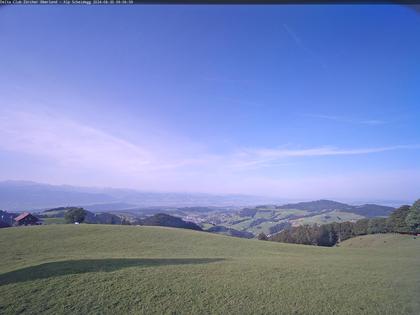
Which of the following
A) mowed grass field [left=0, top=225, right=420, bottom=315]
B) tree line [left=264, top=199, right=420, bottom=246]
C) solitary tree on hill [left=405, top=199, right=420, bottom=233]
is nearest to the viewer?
mowed grass field [left=0, top=225, right=420, bottom=315]

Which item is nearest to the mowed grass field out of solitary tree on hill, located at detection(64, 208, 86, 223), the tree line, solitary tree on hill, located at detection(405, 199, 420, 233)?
solitary tree on hill, located at detection(405, 199, 420, 233)

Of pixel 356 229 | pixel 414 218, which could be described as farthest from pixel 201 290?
pixel 356 229

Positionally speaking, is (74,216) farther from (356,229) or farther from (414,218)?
(414,218)

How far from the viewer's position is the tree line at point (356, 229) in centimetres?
3273

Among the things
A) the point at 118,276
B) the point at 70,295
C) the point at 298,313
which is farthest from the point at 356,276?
the point at 70,295

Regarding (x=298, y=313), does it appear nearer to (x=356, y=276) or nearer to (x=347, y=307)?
(x=347, y=307)

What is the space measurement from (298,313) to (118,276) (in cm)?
583

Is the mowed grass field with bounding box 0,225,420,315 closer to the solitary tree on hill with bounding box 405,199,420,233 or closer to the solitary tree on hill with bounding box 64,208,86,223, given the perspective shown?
the solitary tree on hill with bounding box 405,199,420,233

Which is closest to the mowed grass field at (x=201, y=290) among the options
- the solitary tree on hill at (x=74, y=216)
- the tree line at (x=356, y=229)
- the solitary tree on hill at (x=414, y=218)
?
the solitary tree on hill at (x=414, y=218)

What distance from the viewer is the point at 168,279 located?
26.4 ft

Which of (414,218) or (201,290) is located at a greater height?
(414,218)

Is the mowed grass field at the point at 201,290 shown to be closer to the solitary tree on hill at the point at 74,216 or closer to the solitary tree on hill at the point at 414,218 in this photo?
the solitary tree on hill at the point at 414,218

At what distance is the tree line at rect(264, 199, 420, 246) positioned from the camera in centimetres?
3273

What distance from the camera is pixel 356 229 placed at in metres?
43.3
